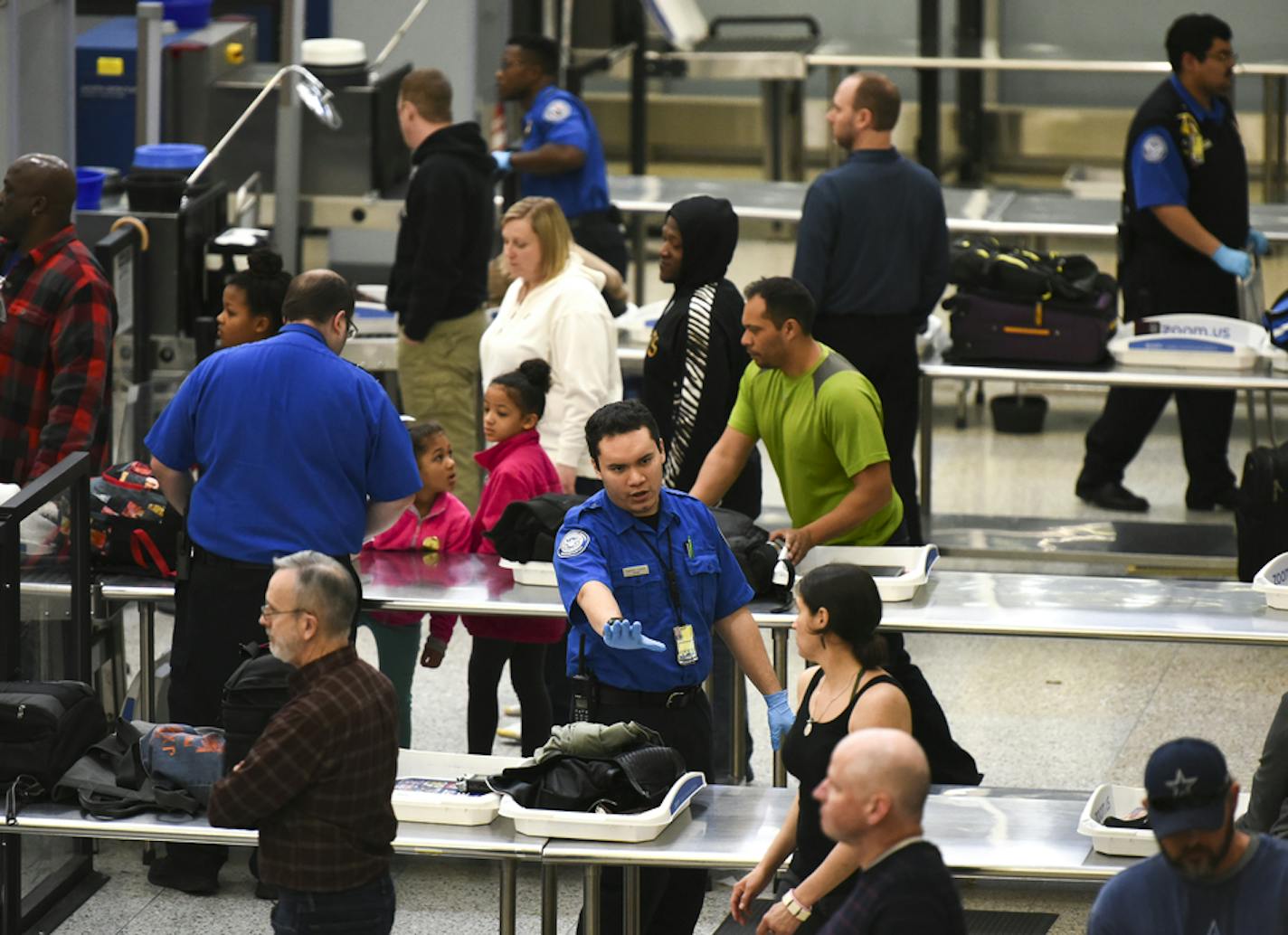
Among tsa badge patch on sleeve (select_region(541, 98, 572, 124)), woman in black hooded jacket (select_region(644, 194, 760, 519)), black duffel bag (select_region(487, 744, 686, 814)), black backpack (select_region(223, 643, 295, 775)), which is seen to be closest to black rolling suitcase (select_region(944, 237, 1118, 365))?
tsa badge patch on sleeve (select_region(541, 98, 572, 124))

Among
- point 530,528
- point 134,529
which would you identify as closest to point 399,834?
point 530,528

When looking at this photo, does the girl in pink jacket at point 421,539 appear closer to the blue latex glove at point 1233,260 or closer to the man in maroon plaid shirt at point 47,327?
the man in maroon plaid shirt at point 47,327

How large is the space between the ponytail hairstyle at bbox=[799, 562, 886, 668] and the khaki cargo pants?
12.4ft

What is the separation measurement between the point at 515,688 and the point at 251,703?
156 centimetres

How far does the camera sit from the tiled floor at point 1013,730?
220 inches

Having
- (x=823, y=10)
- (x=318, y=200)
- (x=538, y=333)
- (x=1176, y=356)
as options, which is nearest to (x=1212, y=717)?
(x=1176, y=356)

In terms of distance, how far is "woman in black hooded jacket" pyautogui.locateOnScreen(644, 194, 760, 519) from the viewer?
609cm

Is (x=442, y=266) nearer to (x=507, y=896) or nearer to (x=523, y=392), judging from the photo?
(x=523, y=392)

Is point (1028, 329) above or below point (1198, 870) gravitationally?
above

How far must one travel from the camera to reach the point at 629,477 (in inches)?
186

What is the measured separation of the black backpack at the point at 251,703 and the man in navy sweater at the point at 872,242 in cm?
311

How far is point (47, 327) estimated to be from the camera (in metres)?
6.12

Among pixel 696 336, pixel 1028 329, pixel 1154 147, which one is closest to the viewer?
pixel 696 336

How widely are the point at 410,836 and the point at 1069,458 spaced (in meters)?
5.80
